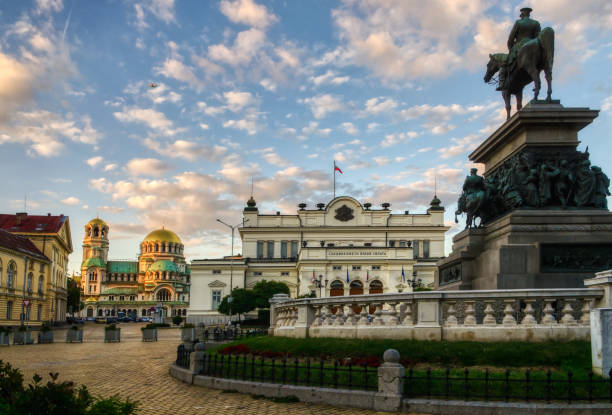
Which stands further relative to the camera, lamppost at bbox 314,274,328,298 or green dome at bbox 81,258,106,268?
green dome at bbox 81,258,106,268

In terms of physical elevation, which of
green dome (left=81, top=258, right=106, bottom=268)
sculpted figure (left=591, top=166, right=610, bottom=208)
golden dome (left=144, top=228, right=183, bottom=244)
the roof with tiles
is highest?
golden dome (left=144, top=228, right=183, bottom=244)

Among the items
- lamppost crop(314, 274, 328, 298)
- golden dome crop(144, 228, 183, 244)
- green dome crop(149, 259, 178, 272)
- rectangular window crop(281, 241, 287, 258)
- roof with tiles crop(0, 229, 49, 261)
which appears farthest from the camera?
golden dome crop(144, 228, 183, 244)

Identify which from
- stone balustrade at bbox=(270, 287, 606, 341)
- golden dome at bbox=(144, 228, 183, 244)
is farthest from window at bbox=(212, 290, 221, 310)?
golden dome at bbox=(144, 228, 183, 244)

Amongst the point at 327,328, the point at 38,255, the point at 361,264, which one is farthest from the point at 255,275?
the point at 327,328

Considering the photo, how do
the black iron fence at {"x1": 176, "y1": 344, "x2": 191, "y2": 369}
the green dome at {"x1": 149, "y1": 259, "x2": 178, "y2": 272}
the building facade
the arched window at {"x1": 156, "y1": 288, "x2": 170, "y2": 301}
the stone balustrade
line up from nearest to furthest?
the stone balustrade
the black iron fence at {"x1": 176, "y1": 344, "x2": 191, "y2": 369}
the building facade
the arched window at {"x1": 156, "y1": 288, "x2": 170, "y2": 301}
the green dome at {"x1": 149, "y1": 259, "x2": 178, "y2": 272}

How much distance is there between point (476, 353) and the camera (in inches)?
501

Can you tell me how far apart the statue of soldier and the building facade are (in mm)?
151833

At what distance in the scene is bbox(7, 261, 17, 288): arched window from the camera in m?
67.8

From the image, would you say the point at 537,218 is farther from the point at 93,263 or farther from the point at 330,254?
the point at 93,263

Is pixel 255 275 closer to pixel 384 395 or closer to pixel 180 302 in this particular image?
pixel 384 395

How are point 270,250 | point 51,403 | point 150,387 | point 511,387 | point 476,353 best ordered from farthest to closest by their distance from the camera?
1. point 270,250
2. point 150,387
3. point 476,353
4. point 511,387
5. point 51,403

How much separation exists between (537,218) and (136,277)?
191 m

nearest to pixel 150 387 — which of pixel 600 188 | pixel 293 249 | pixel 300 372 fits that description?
pixel 300 372

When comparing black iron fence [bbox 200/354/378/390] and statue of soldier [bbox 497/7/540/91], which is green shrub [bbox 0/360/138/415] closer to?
black iron fence [bbox 200/354/378/390]
